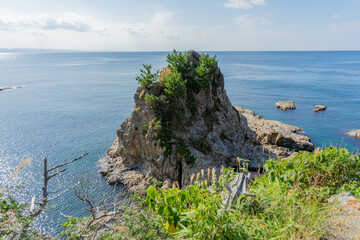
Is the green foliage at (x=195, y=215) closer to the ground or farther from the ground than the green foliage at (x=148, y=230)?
farther from the ground

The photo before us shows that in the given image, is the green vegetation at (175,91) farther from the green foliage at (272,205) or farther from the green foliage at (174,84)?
the green foliage at (272,205)

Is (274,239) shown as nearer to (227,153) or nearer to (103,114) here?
(227,153)

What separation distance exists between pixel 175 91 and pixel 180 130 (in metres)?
4.68

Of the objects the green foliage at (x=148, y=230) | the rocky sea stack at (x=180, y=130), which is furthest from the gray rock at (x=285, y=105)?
the green foliage at (x=148, y=230)

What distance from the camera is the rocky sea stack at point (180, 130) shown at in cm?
2622

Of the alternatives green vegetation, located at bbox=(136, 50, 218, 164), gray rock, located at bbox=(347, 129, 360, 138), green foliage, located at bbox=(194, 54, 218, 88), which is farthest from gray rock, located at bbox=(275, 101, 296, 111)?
green foliage, located at bbox=(194, 54, 218, 88)

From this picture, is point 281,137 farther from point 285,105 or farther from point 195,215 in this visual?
point 195,215

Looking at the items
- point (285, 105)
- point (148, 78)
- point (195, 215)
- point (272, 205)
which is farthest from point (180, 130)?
point (285, 105)

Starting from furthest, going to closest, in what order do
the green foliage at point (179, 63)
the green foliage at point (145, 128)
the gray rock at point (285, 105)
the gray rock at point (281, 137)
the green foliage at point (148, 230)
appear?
1. the gray rock at point (285, 105)
2. the gray rock at point (281, 137)
3. the green foliage at point (179, 63)
4. the green foliage at point (145, 128)
5. the green foliage at point (148, 230)

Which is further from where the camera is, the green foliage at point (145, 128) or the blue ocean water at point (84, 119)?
the blue ocean water at point (84, 119)

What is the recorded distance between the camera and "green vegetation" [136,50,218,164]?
2619cm

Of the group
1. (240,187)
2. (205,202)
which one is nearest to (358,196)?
(240,187)

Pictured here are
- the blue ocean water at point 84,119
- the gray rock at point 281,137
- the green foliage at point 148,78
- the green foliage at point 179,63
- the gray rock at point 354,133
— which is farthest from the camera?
the gray rock at point 354,133

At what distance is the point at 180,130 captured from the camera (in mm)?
27297
